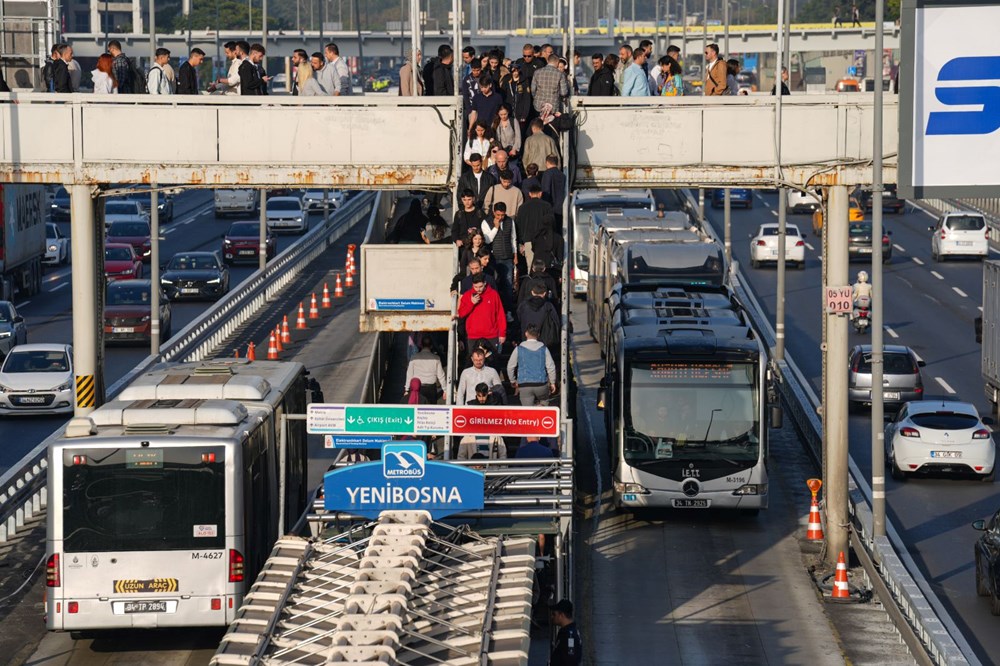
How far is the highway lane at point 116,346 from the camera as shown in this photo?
126 ft

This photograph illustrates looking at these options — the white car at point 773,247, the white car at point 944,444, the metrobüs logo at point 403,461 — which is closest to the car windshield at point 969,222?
the white car at point 773,247

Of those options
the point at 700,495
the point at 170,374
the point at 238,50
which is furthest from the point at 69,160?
the point at 700,495

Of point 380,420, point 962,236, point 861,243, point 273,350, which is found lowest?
point 273,350

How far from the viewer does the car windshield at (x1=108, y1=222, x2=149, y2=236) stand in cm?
6750

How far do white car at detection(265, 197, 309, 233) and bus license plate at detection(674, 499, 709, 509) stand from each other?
4921 cm

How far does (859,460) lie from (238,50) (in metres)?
15.0

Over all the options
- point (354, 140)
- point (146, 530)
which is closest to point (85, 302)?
point (354, 140)

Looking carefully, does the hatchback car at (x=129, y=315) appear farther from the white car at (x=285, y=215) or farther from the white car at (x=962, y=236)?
the white car at (x=962, y=236)

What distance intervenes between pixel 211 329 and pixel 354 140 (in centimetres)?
1997

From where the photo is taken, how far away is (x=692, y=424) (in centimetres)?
2988

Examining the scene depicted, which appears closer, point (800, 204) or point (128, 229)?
point (128, 229)

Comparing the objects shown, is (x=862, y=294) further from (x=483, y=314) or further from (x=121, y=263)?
(x=483, y=314)

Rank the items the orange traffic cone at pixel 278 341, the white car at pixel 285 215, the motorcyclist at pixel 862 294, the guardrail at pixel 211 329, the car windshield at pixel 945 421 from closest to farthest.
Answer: the guardrail at pixel 211 329 → the car windshield at pixel 945 421 → the orange traffic cone at pixel 278 341 → the motorcyclist at pixel 862 294 → the white car at pixel 285 215

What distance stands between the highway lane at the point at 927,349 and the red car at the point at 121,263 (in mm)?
20441
